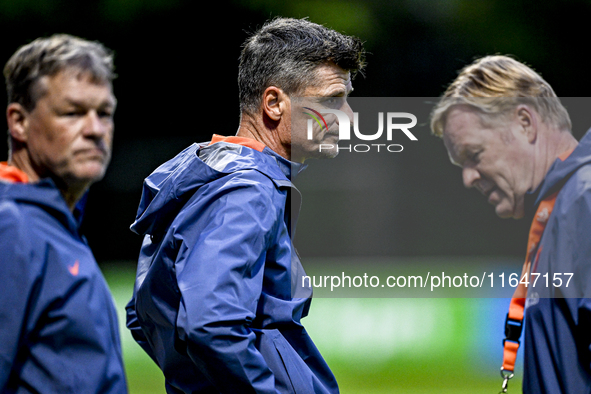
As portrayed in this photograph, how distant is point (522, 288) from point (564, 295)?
29 cm

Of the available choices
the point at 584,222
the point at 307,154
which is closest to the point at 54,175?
the point at 307,154

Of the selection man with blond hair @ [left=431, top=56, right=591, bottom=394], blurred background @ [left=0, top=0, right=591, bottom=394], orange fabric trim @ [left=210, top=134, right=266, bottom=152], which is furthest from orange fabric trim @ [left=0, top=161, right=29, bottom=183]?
blurred background @ [left=0, top=0, right=591, bottom=394]

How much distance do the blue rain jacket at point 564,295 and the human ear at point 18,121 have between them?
63.9 inches

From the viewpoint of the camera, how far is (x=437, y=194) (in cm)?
316

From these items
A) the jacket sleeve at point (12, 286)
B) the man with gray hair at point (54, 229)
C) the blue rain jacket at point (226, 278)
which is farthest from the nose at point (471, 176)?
the jacket sleeve at point (12, 286)

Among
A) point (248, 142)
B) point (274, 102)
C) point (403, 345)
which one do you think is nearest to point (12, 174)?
point (248, 142)

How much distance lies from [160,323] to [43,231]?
897 millimetres

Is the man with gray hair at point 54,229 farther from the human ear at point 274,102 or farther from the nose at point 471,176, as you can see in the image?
the nose at point 471,176

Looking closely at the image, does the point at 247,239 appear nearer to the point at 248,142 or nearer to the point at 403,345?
the point at 248,142

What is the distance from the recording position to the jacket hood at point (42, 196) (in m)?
1.61

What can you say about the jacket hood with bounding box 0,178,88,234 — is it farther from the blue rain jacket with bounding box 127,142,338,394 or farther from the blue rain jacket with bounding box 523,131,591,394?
the blue rain jacket with bounding box 523,131,591,394

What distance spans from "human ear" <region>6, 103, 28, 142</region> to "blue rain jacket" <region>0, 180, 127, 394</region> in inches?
6.1

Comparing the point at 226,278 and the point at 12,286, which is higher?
the point at 12,286

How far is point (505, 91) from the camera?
97.9 inches
